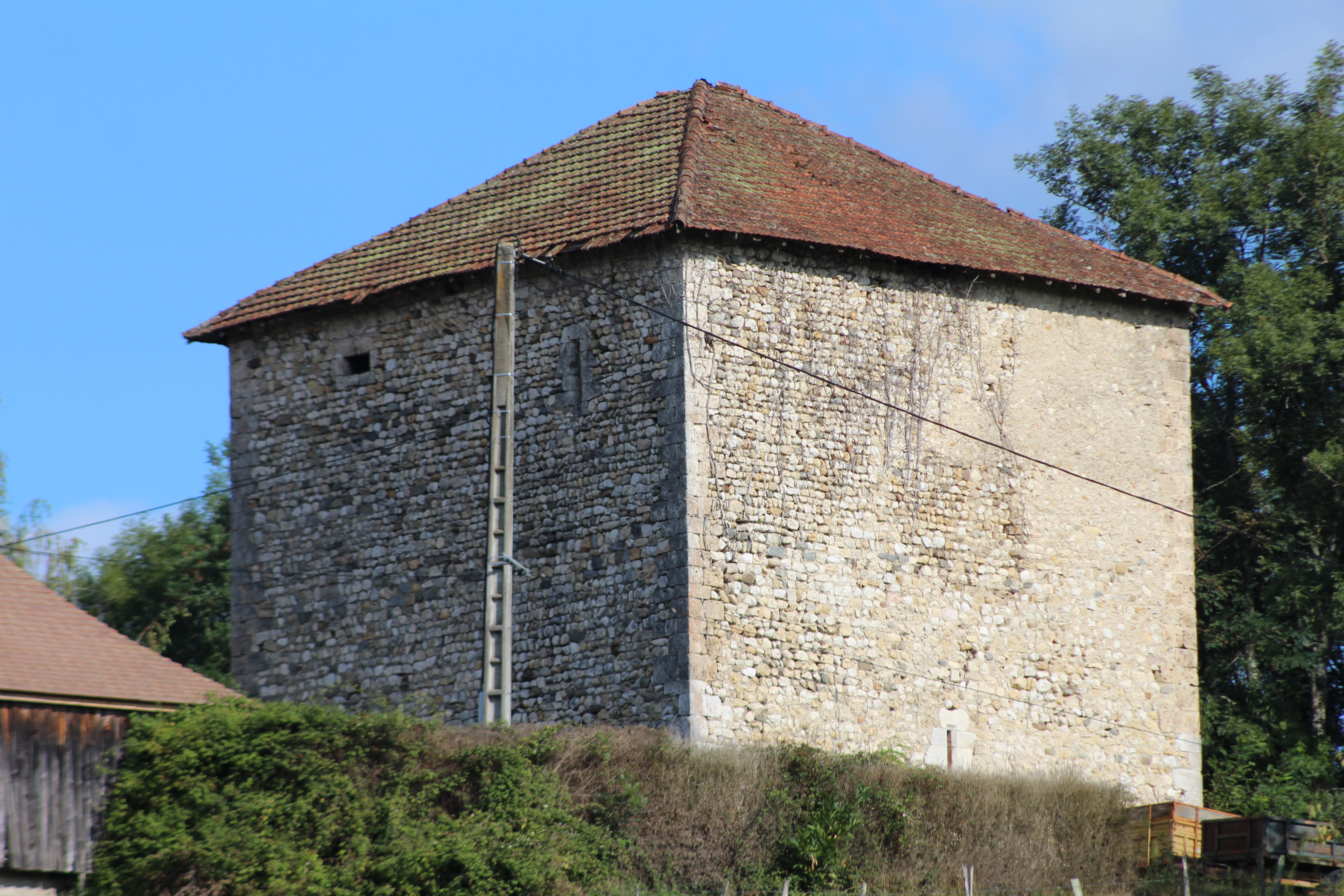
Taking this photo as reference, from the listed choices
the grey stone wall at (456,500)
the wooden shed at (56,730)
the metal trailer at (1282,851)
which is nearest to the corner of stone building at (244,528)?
the grey stone wall at (456,500)

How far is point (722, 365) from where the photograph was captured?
16297 millimetres

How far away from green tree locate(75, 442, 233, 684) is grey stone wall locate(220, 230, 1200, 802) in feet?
29.4

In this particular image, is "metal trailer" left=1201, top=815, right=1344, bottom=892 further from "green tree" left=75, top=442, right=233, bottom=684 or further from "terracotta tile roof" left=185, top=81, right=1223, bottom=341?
"green tree" left=75, top=442, right=233, bottom=684

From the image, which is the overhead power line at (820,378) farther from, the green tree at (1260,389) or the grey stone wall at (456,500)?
the green tree at (1260,389)

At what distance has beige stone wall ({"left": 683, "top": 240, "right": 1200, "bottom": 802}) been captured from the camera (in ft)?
52.1

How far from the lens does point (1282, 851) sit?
15.3m

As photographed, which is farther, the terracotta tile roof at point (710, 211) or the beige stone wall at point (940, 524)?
the terracotta tile roof at point (710, 211)

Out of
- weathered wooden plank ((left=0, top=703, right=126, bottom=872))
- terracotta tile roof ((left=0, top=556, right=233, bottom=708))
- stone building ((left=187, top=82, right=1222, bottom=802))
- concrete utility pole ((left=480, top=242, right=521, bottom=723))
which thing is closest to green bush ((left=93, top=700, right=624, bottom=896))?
weathered wooden plank ((left=0, top=703, right=126, bottom=872))

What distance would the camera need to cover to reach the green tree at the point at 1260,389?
864 inches

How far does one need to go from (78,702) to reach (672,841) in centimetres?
509

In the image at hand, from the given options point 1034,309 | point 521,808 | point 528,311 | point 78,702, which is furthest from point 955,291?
point 78,702

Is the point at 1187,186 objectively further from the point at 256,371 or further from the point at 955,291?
Result: the point at 256,371

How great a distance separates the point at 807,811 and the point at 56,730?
6.50m

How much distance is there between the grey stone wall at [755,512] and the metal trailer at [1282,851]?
1.76 meters
